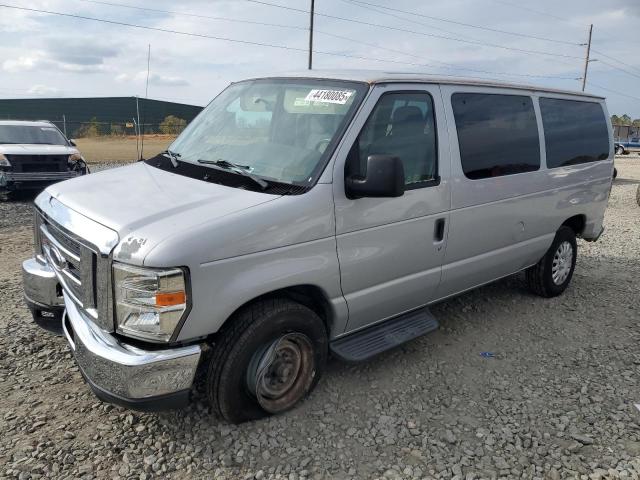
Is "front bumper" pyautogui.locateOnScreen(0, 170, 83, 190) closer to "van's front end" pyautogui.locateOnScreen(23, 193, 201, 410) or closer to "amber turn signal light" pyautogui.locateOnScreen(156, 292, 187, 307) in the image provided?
"van's front end" pyautogui.locateOnScreen(23, 193, 201, 410)

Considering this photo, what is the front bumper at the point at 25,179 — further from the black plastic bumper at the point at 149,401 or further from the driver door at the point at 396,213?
the driver door at the point at 396,213

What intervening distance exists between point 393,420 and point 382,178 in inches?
59.9

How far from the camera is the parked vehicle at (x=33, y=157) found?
10.0 m

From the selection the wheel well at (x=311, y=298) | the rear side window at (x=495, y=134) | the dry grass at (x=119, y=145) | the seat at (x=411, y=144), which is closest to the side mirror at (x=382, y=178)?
the seat at (x=411, y=144)

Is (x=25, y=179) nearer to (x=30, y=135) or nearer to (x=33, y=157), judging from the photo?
(x=33, y=157)

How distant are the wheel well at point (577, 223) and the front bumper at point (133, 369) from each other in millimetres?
4385

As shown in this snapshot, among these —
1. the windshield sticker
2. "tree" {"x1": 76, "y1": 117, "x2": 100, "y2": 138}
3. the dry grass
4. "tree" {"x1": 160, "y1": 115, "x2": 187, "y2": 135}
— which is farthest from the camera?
"tree" {"x1": 76, "y1": 117, "x2": 100, "y2": 138}

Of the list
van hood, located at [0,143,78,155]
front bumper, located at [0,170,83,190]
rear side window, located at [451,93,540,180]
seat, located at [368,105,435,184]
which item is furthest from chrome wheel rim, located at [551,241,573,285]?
van hood, located at [0,143,78,155]

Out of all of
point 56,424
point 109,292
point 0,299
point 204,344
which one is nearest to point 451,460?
point 204,344

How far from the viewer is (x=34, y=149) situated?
10.5 m

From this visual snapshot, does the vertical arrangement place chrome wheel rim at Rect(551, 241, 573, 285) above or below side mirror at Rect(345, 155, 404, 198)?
below

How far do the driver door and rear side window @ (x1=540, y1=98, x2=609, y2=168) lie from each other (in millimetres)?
1704

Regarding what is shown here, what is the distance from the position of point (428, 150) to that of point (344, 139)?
81 centimetres

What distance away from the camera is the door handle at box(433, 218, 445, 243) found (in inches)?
147
